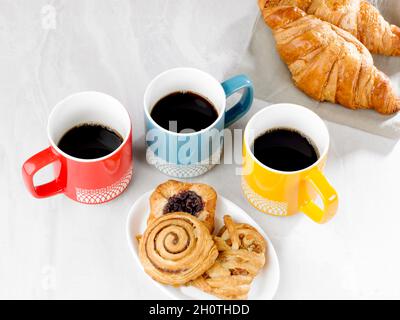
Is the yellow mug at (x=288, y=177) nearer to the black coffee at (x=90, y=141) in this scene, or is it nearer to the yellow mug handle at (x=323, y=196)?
the yellow mug handle at (x=323, y=196)

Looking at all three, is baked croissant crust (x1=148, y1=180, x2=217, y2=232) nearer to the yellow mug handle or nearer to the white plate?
the white plate

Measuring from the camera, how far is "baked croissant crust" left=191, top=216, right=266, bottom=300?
1.41 m

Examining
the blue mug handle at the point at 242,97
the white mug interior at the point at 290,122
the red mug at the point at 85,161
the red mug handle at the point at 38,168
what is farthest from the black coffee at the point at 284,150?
the red mug handle at the point at 38,168

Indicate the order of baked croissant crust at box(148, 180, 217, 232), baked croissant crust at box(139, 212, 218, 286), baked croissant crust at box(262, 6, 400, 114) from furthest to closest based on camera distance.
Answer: baked croissant crust at box(262, 6, 400, 114) → baked croissant crust at box(148, 180, 217, 232) → baked croissant crust at box(139, 212, 218, 286)

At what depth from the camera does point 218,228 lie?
5.00ft

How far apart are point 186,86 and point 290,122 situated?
0.23 m

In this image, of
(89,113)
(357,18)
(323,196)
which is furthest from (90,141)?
(357,18)

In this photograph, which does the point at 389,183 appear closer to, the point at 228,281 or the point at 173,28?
the point at 228,281

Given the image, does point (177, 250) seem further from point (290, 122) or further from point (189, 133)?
point (290, 122)

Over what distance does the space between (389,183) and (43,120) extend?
75cm

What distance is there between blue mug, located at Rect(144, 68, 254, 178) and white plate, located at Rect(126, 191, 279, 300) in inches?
3.3

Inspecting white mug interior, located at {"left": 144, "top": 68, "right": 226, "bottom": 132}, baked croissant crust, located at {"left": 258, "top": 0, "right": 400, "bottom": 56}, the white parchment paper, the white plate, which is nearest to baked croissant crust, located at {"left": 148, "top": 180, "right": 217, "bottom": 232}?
the white plate

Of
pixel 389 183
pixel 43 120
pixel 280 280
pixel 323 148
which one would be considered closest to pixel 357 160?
pixel 389 183

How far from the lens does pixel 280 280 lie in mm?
1501
